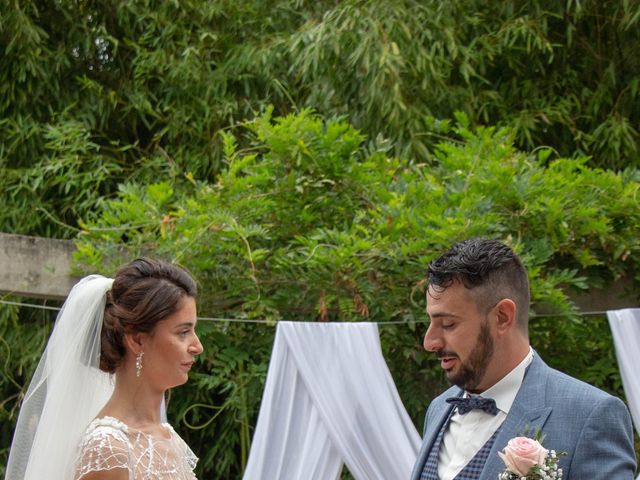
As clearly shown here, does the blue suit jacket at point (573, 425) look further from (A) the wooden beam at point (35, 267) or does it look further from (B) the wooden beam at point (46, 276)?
(A) the wooden beam at point (35, 267)

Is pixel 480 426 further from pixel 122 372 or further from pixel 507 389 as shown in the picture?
pixel 122 372

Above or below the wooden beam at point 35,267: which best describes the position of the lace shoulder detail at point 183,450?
below

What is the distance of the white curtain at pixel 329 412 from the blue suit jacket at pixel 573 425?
1.62m

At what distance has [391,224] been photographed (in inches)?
166

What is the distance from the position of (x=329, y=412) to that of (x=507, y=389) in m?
1.62

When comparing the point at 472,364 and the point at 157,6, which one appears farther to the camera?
the point at 157,6

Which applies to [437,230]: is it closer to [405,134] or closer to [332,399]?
[332,399]

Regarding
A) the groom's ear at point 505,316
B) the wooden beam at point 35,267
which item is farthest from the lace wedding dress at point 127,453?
the wooden beam at point 35,267

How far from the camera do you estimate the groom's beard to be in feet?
8.13

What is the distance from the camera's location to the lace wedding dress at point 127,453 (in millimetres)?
2309

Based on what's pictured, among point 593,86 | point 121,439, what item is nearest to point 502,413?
point 121,439

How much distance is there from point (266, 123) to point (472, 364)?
224 centimetres

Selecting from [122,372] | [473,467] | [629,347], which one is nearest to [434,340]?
[473,467]

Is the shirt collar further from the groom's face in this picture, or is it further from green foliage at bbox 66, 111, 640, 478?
green foliage at bbox 66, 111, 640, 478
